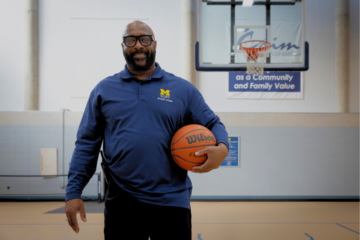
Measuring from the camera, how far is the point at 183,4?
6.55 m

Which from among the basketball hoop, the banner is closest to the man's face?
the basketball hoop

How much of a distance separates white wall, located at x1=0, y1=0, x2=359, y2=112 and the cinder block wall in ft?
1.14

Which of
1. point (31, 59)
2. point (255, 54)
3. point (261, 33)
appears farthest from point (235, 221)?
point (31, 59)

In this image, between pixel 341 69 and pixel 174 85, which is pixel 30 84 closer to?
pixel 174 85

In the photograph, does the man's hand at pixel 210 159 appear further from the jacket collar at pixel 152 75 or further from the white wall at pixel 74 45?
the white wall at pixel 74 45

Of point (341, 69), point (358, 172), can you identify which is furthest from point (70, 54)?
point (358, 172)

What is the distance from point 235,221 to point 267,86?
11.1ft

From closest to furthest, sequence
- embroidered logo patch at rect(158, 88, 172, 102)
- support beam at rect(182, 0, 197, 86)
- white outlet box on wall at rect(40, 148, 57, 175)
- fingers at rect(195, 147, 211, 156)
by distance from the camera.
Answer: fingers at rect(195, 147, 211, 156) < embroidered logo patch at rect(158, 88, 172, 102) < white outlet box on wall at rect(40, 148, 57, 175) < support beam at rect(182, 0, 197, 86)

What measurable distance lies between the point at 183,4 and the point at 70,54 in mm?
2900

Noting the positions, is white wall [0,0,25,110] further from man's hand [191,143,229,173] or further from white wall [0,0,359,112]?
man's hand [191,143,229,173]

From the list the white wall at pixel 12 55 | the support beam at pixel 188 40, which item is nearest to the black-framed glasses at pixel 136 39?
the support beam at pixel 188 40

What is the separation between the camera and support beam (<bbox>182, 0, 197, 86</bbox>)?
252 inches

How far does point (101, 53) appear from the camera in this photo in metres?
6.54

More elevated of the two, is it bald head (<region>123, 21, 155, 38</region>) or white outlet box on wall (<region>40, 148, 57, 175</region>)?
bald head (<region>123, 21, 155, 38</region>)
